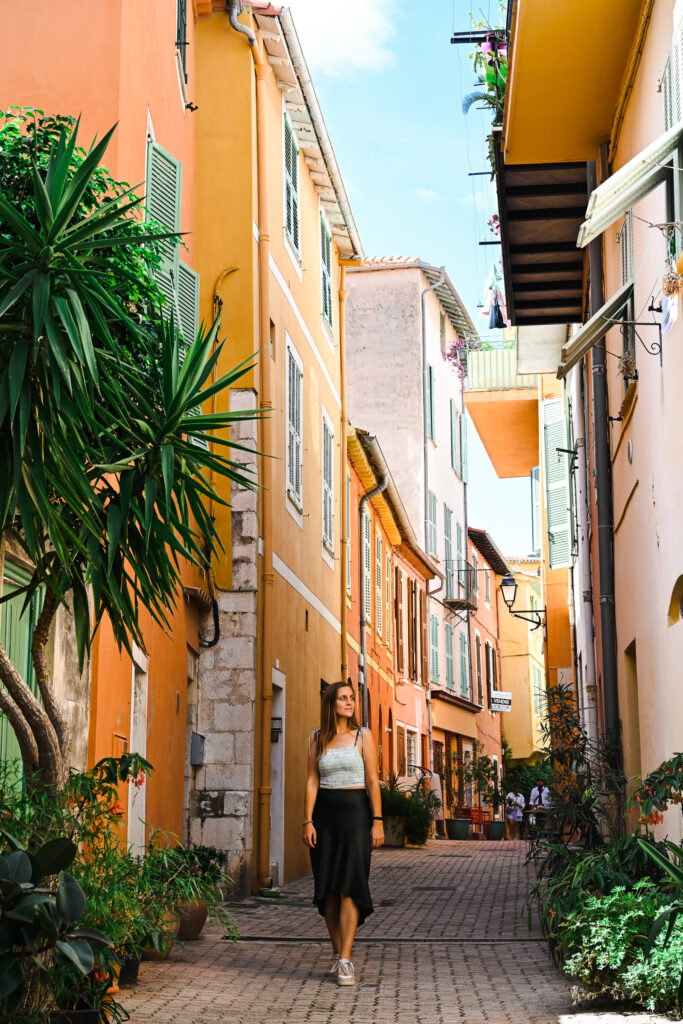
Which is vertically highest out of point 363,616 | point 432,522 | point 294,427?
point 432,522

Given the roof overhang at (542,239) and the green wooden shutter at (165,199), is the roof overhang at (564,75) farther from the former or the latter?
the green wooden shutter at (165,199)

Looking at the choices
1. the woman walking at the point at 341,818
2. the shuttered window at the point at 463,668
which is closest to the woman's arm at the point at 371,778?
the woman walking at the point at 341,818

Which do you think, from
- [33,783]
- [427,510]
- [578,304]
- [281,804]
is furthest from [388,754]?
[33,783]

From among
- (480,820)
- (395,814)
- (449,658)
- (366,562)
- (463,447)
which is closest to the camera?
(395,814)

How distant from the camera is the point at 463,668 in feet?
119

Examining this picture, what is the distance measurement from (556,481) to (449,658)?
497 inches

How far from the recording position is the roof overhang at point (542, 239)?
39.8 feet

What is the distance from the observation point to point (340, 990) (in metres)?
6.73

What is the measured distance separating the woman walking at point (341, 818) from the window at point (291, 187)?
9.13m

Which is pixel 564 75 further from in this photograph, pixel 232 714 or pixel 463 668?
pixel 463 668

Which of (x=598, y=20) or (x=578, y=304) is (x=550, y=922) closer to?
(x=598, y=20)

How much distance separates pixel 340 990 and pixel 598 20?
21.4 ft

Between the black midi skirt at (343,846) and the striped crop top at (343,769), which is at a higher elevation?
the striped crop top at (343,769)

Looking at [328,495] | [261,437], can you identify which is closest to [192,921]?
[261,437]
